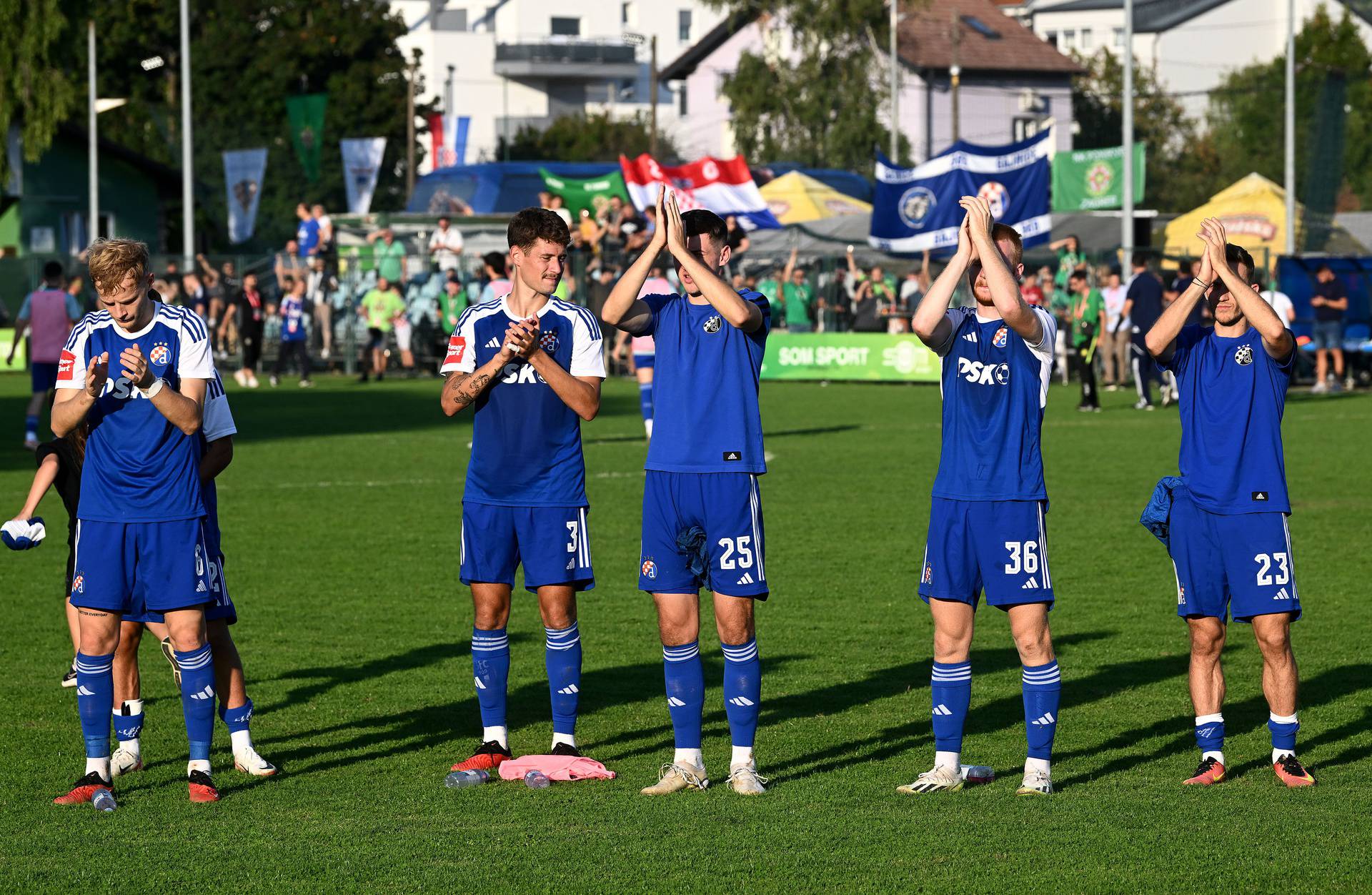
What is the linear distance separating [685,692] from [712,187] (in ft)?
98.5

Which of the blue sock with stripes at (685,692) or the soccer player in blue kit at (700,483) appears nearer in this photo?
the soccer player in blue kit at (700,483)

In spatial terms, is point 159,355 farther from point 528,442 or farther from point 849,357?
point 849,357

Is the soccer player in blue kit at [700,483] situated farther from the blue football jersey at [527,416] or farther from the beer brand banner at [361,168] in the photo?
the beer brand banner at [361,168]

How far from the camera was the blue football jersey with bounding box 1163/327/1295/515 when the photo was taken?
281 inches

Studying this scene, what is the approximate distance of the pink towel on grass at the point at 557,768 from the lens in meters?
7.26

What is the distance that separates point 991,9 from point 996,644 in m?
78.8

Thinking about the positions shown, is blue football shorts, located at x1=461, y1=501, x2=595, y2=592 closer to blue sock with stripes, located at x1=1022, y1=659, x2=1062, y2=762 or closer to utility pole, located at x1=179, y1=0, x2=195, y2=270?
blue sock with stripes, located at x1=1022, y1=659, x2=1062, y2=762

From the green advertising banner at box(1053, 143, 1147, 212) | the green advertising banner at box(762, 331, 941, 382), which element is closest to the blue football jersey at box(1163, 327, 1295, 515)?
the green advertising banner at box(762, 331, 941, 382)

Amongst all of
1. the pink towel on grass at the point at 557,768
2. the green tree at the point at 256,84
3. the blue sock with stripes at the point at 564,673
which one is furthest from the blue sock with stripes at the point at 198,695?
the green tree at the point at 256,84

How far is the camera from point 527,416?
23.7 feet

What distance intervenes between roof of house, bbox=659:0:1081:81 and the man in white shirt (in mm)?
39793

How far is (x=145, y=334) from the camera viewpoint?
6.78 meters

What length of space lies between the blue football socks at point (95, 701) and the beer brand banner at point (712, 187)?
97.1 ft

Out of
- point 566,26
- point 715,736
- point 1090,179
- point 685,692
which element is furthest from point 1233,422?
point 566,26
